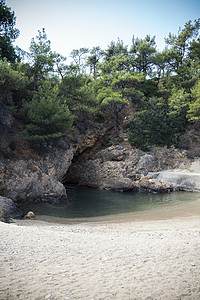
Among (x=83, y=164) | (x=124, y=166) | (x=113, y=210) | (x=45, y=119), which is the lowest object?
(x=113, y=210)

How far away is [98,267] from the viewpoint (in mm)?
4316

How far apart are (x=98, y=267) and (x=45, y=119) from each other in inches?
677

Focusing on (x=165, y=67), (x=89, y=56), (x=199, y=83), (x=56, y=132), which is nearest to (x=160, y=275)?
(x=56, y=132)

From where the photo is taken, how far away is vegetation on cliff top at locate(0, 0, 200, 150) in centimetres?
2047

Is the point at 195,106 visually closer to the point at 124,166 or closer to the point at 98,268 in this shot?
the point at 124,166

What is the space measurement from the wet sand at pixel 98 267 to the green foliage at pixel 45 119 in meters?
13.7

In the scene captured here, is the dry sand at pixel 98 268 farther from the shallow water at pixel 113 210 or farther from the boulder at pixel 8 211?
the shallow water at pixel 113 210

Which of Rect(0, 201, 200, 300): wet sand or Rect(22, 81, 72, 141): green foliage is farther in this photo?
Rect(22, 81, 72, 141): green foliage

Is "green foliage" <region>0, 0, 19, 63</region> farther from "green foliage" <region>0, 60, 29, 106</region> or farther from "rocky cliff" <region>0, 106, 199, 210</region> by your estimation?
"rocky cliff" <region>0, 106, 199, 210</region>

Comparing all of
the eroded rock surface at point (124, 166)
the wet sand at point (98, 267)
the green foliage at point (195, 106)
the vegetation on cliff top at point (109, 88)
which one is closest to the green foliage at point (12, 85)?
the vegetation on cliff top at point (109, 88)

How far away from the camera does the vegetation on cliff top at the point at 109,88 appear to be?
20.5 meters

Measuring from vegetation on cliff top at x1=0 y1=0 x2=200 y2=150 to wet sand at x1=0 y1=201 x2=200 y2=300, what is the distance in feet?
47.7

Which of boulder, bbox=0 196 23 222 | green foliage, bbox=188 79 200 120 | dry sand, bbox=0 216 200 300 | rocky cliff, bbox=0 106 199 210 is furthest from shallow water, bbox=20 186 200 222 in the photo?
green foliage, bbox=188 79 200 120

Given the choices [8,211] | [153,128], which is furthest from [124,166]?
[8,211]
